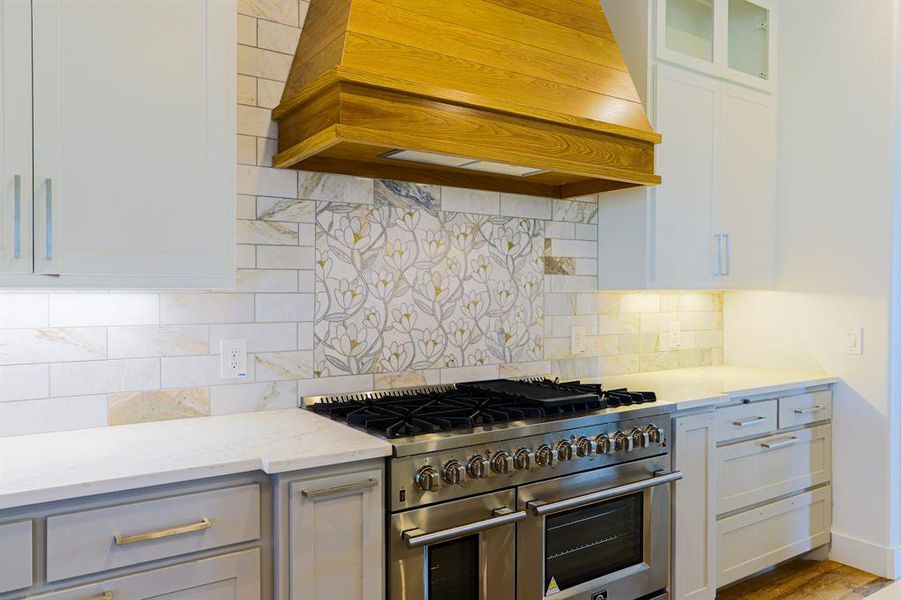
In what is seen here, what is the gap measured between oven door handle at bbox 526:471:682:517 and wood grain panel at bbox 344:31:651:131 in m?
1.35

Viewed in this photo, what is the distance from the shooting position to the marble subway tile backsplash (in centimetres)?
206

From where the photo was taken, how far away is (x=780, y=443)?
124 inches

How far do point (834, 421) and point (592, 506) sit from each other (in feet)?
6.05

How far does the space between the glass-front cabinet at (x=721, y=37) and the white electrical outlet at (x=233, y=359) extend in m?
2.23

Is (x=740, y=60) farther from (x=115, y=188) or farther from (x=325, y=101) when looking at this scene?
(x=115, y=188)

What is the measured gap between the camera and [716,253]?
3309 mm

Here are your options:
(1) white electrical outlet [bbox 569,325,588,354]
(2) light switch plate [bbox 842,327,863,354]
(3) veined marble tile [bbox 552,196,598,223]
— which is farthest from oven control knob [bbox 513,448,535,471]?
(2) light switch plate [bbox 842,327,863,354]

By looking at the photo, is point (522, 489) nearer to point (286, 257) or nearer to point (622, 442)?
point (622, 442)

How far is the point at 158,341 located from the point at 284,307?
44cm

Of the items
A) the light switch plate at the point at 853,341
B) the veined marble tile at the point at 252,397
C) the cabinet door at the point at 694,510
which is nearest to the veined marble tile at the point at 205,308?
the veined marble tile at the point at 252,397

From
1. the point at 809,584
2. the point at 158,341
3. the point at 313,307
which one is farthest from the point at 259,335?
the point at 809,584

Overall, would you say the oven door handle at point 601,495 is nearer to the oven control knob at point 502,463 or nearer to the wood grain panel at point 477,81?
the oven control knob at point 502,463

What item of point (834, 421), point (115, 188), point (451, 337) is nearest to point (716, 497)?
point (834, 421)

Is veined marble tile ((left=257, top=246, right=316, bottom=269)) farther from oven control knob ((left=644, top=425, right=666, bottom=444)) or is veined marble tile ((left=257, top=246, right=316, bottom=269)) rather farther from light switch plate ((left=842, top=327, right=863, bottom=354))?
light switch plate ((left=842, top=327, right=863, bottom=354))
